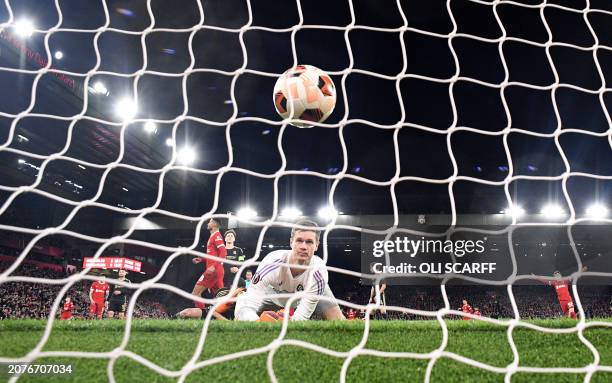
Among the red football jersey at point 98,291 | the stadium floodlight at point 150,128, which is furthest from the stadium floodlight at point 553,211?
the red football jersey at point 98,291

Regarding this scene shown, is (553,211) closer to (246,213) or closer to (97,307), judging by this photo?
(246,213)

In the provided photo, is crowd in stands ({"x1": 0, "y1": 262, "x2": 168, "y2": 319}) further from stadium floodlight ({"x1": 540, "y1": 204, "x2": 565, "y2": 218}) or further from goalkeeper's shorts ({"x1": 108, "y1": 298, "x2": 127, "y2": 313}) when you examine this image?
stadium floodlight ({"x1": 540, "y1": 204, "x2": 565, "y2": 218})

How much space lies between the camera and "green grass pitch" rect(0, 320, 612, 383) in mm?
1641

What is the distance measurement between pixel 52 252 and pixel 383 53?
1391 centimetres

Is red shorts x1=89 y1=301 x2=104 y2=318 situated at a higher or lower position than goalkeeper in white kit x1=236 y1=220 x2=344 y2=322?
lower

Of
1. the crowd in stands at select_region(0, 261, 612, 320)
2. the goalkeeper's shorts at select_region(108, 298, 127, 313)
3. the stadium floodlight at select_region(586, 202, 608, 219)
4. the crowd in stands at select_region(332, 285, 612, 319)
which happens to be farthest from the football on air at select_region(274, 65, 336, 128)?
the crowd in stands at select_region(332, 285, 612, 319)

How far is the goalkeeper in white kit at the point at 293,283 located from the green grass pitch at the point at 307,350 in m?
0.87

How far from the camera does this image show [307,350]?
6.09ft

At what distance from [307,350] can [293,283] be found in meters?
1.47

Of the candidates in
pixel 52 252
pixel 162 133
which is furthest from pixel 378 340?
pixel 52 252

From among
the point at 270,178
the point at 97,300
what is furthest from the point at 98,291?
the point at 270,178

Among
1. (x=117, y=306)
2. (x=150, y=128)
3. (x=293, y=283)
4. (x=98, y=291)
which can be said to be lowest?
(x=117, y=306)

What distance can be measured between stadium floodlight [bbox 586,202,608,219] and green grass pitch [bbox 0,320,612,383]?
44.4ft

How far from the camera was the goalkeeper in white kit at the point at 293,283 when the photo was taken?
3.12 metres
